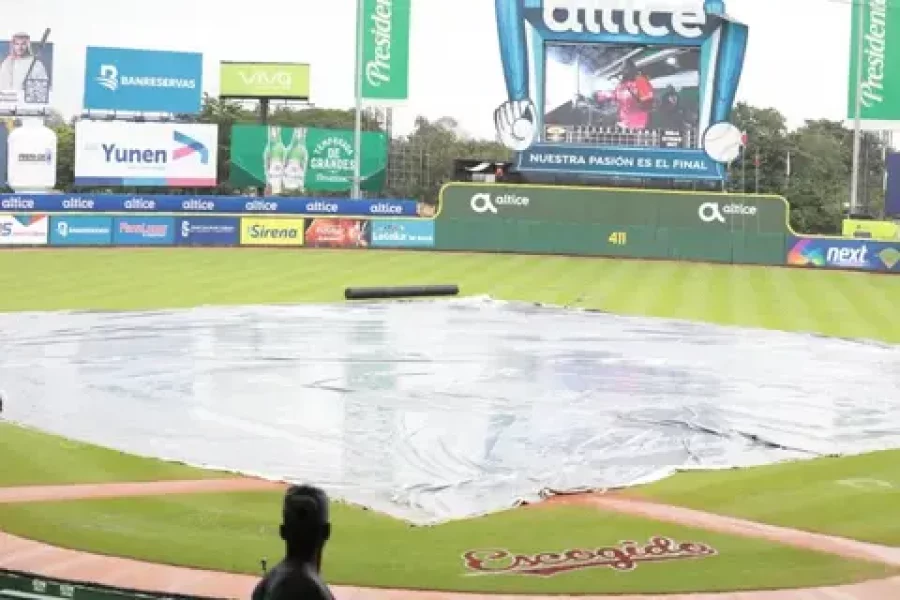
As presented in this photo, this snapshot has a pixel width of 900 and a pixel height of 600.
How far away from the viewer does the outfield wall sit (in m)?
47.1

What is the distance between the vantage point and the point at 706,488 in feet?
41.8

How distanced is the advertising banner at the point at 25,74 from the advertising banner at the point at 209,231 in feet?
74.4

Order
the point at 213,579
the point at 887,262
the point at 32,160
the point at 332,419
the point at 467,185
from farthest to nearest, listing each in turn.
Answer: the point at 32,160, the point at 467,185, the point at 887,262, the point at 332,419, the point at 213,579

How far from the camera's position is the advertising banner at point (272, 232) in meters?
49.5

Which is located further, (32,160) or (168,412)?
(32,160)

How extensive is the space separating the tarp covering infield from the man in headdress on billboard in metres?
46.9

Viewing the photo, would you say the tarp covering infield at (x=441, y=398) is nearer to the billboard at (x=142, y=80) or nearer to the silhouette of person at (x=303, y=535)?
the silhouette of person at (x=303, y=535)

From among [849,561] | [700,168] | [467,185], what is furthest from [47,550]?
[700,168]

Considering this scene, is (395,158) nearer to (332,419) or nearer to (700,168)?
(700,168)

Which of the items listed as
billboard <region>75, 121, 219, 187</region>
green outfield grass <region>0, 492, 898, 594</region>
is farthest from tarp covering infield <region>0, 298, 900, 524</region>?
billboard <region>75, 121, 219, 187</region>

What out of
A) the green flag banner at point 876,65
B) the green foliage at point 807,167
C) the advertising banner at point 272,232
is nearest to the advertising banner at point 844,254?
the green flag banner at point 876,65

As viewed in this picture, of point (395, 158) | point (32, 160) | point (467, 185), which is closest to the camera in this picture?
point (467, 185)

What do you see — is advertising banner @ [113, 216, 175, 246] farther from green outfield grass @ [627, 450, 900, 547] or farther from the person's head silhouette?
the person's head silhouette

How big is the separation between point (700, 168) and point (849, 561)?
40.4 metres
